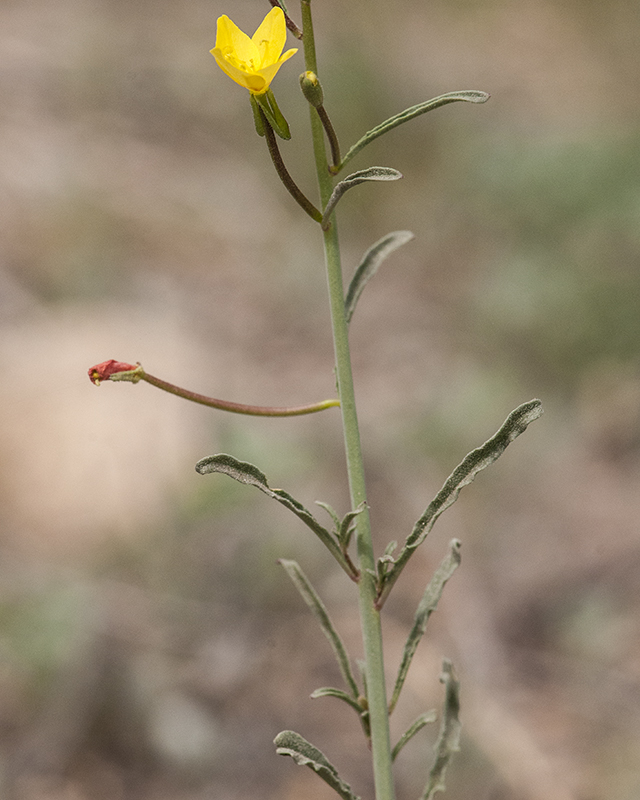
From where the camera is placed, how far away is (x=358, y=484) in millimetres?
997

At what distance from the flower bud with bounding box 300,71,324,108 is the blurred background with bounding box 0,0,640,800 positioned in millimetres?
1985

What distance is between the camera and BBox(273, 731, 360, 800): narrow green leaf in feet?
3.22

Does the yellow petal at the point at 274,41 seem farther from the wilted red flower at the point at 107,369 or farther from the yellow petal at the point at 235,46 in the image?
the wilted red flower at the point at 107,369

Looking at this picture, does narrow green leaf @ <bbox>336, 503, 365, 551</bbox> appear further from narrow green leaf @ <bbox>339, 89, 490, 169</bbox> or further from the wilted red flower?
narrow green leaf @ <bbox>339, 89, 490, 169</bbox>

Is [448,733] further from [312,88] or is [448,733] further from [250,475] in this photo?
[312,88]

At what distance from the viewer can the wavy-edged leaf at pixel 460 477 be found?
96 cm

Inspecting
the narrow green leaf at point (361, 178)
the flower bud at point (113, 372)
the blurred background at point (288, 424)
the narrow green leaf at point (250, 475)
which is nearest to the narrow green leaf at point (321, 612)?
the narrow green leaf at point (250, 475)

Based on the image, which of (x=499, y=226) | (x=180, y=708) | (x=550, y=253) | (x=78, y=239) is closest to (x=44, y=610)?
(x=180, y=708)

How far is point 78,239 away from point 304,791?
3.66m

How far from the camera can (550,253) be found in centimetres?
452

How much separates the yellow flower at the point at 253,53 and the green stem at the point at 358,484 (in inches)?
1.6

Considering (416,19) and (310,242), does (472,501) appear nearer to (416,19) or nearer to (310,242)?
(310,242)

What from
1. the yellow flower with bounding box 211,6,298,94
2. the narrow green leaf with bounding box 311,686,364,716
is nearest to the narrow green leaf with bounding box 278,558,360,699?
the narrow green leaf with bounding box 311,686,364,716

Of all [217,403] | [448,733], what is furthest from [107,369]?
[448,733]
